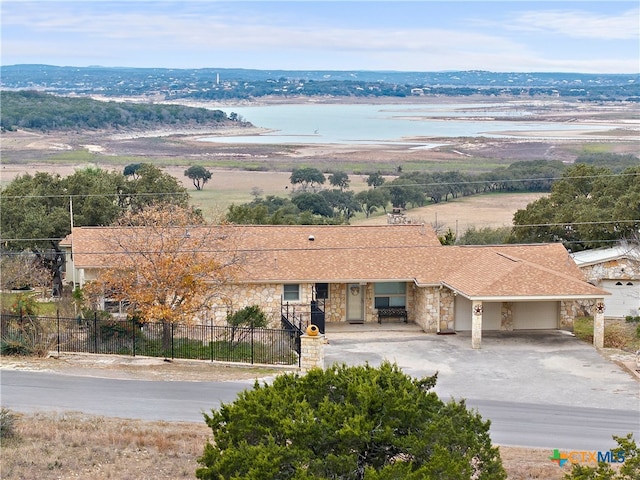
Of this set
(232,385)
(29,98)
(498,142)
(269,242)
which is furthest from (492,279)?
(29,98)

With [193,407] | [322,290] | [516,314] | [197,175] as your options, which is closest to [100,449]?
[193,407]

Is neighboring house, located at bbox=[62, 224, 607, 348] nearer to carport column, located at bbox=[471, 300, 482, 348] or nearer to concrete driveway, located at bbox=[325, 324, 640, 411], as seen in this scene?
carport column, located at bbox=[471, 300, 482, 348]

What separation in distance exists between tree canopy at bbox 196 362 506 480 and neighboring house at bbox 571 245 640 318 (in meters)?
23.6

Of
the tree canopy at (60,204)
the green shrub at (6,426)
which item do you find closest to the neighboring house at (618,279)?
the tree canopy at (60,204)

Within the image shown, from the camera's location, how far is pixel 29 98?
18075 centimetres

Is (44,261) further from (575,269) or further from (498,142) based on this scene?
(498,142)

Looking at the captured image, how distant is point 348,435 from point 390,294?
22184 millimetres

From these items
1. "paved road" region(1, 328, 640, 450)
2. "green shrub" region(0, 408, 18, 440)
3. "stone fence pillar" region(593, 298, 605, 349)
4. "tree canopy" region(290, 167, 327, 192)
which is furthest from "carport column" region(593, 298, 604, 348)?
"tree canopy" region(290, 167, 327, 192)

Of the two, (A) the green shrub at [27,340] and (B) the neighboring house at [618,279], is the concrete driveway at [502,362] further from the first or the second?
(A) the green shrub at [27,340]

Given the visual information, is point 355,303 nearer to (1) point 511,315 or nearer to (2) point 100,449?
(1) point 511,315

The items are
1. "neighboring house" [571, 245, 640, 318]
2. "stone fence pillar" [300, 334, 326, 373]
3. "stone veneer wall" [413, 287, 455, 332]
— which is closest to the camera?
"stone fence pillar" [300, 334, 326, 373]

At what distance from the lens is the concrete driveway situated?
90.9 ft

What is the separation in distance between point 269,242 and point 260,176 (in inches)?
2682

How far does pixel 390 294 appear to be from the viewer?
123ft
